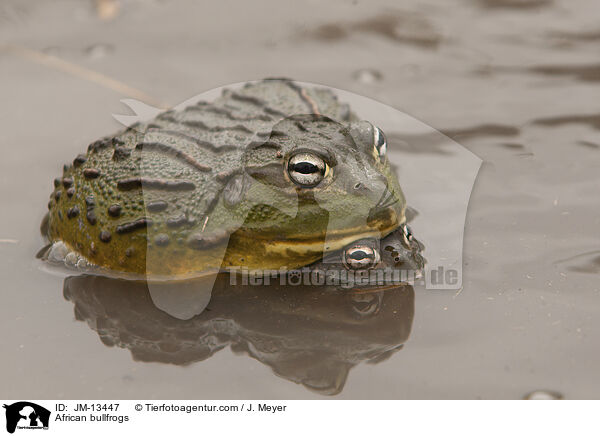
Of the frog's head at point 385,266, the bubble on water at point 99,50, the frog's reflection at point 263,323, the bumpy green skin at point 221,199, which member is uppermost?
the bubble on water at point 99,50

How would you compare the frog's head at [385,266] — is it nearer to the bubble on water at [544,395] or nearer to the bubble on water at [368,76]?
the bubble on water at [544,395]

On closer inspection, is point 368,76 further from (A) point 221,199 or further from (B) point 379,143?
(A) point 221,199

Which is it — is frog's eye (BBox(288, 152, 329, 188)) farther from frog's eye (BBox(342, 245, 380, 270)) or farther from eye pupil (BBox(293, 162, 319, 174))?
frog's eye (BBox(342, 245, 380, 270))

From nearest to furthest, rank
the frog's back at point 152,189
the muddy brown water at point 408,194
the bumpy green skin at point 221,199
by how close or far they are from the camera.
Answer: the muddy brown water at point 408,194, the bumpy green skin at point 221,199, the frog's back at point 152,189
